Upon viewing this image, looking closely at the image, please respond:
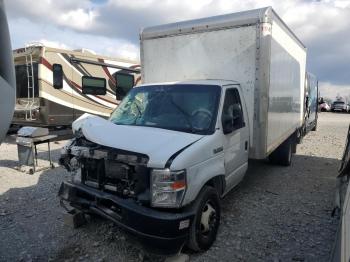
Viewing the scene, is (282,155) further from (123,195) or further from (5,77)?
(5,77)

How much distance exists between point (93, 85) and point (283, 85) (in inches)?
322

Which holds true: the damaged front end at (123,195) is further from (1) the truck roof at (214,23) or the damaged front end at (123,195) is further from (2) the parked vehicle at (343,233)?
(1) the truck roof at (214,23)

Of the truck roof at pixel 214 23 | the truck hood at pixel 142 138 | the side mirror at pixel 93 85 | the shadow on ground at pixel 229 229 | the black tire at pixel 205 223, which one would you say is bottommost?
the shadow on ground at pixel 229 229

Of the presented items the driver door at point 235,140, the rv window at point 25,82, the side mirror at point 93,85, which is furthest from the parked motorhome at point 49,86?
the driver door at point 235,140

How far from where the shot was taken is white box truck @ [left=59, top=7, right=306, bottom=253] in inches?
142

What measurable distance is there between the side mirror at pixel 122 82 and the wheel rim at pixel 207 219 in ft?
33.4

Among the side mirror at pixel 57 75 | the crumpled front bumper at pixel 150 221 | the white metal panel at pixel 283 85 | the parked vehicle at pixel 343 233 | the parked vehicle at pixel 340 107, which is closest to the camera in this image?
the parked vehicle at pixel 343 233

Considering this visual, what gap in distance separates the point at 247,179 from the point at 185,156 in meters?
3.95

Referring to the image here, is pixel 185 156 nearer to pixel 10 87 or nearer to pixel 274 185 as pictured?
pixel 10 87

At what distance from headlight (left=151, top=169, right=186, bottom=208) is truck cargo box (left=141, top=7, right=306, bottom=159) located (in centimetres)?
238

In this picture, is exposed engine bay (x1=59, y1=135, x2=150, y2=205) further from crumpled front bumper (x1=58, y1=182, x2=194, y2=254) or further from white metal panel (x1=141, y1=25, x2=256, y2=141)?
white metal panel (x1=141, y1=25, x2=256, y2=141)

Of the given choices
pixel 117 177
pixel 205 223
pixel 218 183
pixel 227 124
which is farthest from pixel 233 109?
pixel 117 177

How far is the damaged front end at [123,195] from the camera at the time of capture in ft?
11.5

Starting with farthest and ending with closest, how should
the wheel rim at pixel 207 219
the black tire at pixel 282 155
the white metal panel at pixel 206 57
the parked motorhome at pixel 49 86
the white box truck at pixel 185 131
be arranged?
the parked motorhome at pixel 49 86
the black tire at pixel 282 155
the white metal panel at pixel 206 57
the wheel rim at pixel 207 219
the white box truck at pixel 185 131
